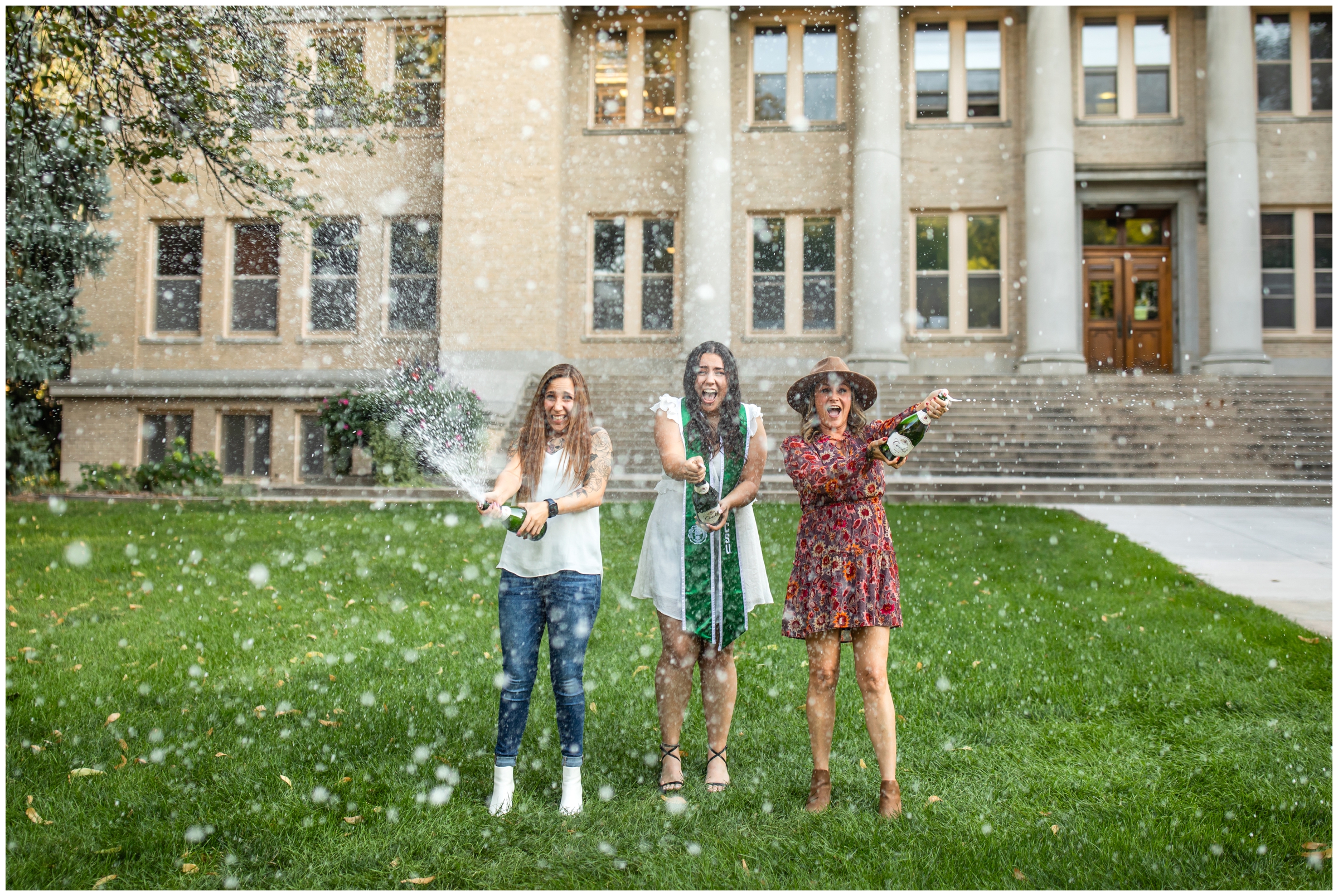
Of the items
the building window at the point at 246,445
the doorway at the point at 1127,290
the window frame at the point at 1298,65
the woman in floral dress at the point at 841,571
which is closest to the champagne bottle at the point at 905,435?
the woman in floral dress at the point at 841,571

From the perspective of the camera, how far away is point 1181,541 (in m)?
10.1

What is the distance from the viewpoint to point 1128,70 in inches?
804

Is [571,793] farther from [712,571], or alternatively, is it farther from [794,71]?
[794,71]

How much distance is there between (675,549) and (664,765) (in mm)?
925

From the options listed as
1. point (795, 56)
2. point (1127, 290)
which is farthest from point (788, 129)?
point (1127, 290)

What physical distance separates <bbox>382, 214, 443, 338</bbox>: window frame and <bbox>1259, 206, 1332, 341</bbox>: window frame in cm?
1790

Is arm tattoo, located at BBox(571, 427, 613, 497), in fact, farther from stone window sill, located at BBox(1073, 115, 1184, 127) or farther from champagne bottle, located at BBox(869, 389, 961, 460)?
stone window sill, located at BBox(1073, 115, 1184, 127)

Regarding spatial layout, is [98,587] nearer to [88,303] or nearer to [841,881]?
[841,881]

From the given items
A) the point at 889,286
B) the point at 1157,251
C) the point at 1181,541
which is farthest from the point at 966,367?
the point at 1181,541

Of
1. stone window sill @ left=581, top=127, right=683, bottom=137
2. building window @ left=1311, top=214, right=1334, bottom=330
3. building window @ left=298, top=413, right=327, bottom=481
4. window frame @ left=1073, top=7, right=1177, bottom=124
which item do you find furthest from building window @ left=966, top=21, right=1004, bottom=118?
building window @ left=298, top=413, right=327, bottom=481

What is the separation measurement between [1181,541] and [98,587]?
1063 centimetres

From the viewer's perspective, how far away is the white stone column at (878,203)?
19.2 meters

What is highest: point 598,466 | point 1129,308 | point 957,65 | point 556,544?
point 957,65

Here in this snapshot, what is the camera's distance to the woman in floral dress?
361 centimetres
